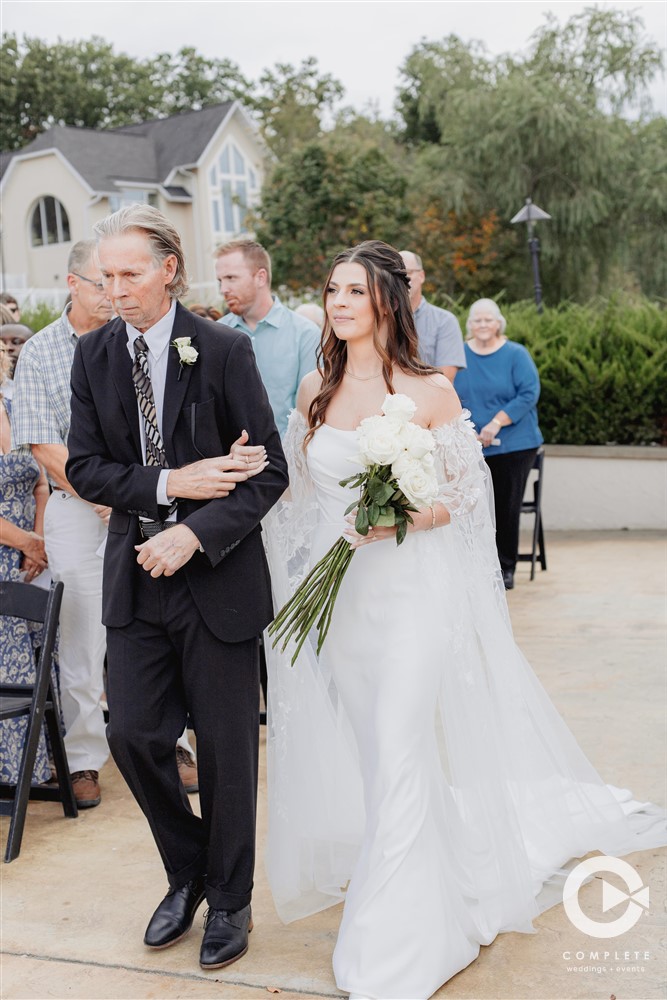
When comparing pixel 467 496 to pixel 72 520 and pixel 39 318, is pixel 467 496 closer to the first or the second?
pixel 72 520

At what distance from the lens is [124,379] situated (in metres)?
3.54

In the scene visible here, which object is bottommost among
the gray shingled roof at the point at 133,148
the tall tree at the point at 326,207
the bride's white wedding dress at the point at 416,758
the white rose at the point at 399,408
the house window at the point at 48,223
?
the bride's white wedding dress at the point at 416,758

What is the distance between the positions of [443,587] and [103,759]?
2.31m

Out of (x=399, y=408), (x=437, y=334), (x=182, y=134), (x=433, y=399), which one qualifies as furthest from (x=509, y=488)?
(x=182, y=134)

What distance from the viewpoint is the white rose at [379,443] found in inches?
134

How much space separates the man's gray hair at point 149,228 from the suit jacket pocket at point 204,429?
0.44m

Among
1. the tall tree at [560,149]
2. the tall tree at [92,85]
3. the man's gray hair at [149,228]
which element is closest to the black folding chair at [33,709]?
the man's gray hair at [149,228]

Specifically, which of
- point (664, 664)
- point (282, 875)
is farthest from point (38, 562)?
point (664, 664)

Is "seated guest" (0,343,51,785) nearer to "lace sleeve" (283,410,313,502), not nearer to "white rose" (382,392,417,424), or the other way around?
"lace sleeve" (283,410,313,502)

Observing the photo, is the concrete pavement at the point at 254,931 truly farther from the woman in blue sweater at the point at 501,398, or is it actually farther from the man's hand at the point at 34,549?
the woman in blue sweater at the point at 501,398

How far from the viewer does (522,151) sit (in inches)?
980

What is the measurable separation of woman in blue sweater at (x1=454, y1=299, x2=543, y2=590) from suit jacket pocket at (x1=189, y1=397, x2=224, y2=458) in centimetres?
550

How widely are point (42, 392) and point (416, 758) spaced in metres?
2.56

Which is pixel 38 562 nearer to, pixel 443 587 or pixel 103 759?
pixel 103 759
